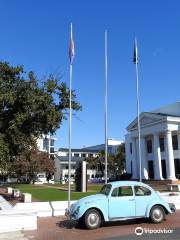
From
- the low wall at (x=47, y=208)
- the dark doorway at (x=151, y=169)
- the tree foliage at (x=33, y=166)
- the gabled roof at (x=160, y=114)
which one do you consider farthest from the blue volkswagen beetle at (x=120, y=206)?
the dark doorway at (x=151, y=169)

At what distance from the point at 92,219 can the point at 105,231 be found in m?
0.73

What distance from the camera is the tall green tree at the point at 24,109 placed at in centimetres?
1997

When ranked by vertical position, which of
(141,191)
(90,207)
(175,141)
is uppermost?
(175,141)

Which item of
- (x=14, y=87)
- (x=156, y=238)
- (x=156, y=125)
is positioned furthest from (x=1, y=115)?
(x=156, y=125)

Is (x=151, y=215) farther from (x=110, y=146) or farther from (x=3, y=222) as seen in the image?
(x=110, y=146)

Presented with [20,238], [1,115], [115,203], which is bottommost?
[20,238]

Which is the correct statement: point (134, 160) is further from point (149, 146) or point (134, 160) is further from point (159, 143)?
point (159, 143)

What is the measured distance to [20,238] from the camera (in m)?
12.0

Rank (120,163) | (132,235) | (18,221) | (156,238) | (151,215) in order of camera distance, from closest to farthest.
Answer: (156,238)
(132,235)
(18,221)
(151,215)
(120,163)

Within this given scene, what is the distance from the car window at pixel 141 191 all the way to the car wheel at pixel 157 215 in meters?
0.64

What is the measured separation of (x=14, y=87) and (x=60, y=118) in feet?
11.2

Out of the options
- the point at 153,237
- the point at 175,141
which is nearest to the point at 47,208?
the point at 153,237

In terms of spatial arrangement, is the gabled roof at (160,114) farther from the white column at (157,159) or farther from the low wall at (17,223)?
the low wall at (17,223)

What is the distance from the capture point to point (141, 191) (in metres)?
14.1
